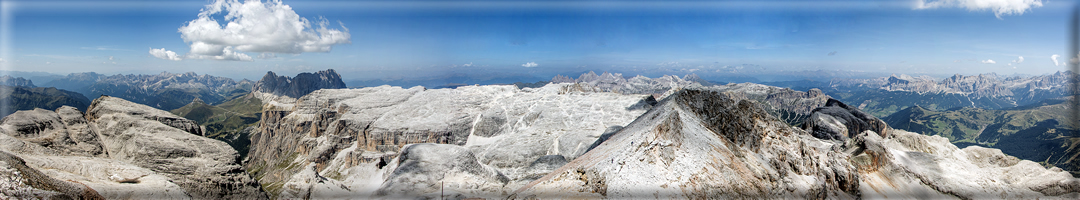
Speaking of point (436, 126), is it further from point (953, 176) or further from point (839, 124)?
point (953, 176)

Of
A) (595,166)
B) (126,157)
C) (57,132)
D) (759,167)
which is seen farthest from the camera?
(759,167)

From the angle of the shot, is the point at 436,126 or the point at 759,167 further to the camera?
the point at 436,126

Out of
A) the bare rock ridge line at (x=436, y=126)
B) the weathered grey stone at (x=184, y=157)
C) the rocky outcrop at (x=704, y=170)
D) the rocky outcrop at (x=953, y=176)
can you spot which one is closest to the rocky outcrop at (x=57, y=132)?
the weathered grey stone at (x=184, y=157)

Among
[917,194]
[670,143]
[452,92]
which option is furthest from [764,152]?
[452,92]

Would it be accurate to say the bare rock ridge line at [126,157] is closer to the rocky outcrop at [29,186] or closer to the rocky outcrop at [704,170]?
the rocky outcrop at [29,186]

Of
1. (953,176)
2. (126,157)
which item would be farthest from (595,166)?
(953,176)

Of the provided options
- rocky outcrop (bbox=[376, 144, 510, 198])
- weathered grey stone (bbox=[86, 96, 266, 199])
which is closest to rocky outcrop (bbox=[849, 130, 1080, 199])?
rocky outcrop (bbox=[376, 144, 510, 198])
